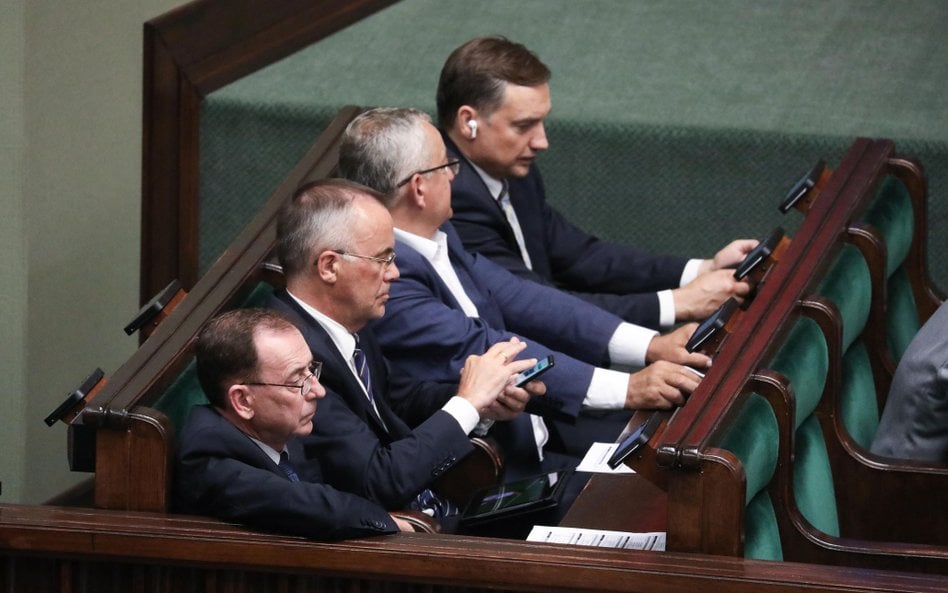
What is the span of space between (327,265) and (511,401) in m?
0.37

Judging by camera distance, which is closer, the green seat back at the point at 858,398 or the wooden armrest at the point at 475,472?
the wooden armrest at the point at 475,472

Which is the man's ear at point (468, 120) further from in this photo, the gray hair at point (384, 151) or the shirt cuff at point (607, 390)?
the shirt cuff at point (607, 390)

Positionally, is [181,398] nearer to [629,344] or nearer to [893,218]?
[629,344]

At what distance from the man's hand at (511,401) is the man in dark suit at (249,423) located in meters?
0.40

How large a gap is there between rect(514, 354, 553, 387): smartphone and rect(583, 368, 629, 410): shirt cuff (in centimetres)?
26

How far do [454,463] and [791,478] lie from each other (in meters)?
0.47

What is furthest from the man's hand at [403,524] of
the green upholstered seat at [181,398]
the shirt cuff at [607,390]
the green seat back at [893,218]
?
the green seat back at [893,218]

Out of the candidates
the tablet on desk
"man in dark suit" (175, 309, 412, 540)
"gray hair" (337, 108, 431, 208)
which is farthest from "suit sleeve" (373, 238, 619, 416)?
"man in dark suit" (175, 309, 412, 540)

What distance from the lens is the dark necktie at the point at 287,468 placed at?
208cm

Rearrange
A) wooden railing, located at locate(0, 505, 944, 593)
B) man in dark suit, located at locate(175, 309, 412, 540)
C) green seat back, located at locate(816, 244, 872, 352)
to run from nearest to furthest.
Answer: wooden railing, located at locate(0, 505, 944, 593) < man in dark suit, located at locate(175, 309, 412, 540) < green seat back, located at locate(816, 244, 872, 352)

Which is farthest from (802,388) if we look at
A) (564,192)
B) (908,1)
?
(908,1)

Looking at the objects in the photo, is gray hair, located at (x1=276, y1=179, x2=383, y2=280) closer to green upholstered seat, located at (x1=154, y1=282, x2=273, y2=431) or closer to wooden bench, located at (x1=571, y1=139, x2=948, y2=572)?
green upholstered seat, located at (x1=154, y1=282, x2=273, y2=431)

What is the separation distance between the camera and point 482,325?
8.76 ft

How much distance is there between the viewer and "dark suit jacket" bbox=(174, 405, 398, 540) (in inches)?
74.7
